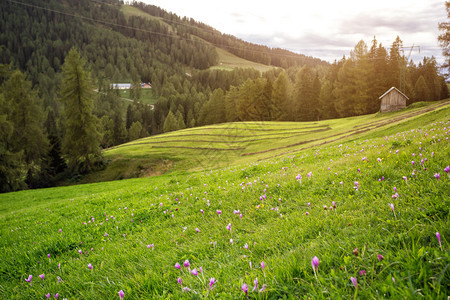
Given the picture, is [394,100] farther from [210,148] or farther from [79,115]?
[79,115]

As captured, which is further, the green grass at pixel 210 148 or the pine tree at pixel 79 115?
the pine tree at pixel 79 115

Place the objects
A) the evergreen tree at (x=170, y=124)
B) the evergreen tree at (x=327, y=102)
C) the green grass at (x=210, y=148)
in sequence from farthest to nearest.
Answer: the evergreen tree at (x=170, y=124)
the evergreen tree at (x=327, y=102)
the green grass at (x=210, y=148)

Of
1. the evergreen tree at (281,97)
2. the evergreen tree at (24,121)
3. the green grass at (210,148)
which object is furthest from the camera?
the evergreen tree at (281,97)

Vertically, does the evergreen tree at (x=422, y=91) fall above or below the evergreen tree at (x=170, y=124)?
above

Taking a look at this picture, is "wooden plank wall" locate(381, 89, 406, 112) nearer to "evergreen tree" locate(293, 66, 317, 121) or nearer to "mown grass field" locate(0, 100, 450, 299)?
"evergreen tree" locate(293, 66, 317, 121)

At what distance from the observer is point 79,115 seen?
52875 mm

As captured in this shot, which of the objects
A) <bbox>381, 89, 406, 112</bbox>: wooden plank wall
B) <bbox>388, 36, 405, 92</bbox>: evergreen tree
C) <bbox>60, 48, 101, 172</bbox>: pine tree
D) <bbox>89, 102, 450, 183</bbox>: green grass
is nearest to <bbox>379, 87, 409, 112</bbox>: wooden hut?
<bbox>381, 89, 406, 112</bbox>: wooden plank wall

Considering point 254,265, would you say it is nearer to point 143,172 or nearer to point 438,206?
point 438,206

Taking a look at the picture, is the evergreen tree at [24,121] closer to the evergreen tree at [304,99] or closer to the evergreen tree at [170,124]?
the evergreen tree at [170,124]

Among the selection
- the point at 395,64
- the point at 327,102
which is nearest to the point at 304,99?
the point at 327,102

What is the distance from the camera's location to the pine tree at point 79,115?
51.9 m

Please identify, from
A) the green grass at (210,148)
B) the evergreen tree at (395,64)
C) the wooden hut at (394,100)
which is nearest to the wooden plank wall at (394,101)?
the wooden hut at (394,100)

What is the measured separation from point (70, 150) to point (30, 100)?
17766mm

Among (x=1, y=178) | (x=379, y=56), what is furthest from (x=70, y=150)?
(x=379, y=56)
